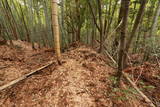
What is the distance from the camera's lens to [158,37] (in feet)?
6.69

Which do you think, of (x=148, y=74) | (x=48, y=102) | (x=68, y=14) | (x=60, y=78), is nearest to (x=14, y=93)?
(x=48, y=102)

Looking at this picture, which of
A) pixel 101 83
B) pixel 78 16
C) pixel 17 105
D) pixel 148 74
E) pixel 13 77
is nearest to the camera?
pixel 17 105

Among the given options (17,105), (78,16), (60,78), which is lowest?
(17,105)

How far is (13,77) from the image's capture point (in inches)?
76.4

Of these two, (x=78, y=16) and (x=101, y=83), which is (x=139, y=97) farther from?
(x=78, y=16)

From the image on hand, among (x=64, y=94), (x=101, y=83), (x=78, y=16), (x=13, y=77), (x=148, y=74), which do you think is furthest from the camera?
(x=78, y=16)

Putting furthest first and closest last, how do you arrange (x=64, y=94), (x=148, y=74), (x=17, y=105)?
(x=148, y=74) < (x=64, y=94) < (x=17, y=105)

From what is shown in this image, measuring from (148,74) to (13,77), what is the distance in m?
3.18

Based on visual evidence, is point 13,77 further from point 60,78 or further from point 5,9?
point 5,9

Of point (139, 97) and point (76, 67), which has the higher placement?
point (76, 67)

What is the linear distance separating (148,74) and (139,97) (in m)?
0.98

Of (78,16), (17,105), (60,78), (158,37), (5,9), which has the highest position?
→ (5,9)

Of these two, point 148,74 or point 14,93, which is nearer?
point 14,93

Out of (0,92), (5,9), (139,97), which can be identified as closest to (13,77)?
(0,92)
